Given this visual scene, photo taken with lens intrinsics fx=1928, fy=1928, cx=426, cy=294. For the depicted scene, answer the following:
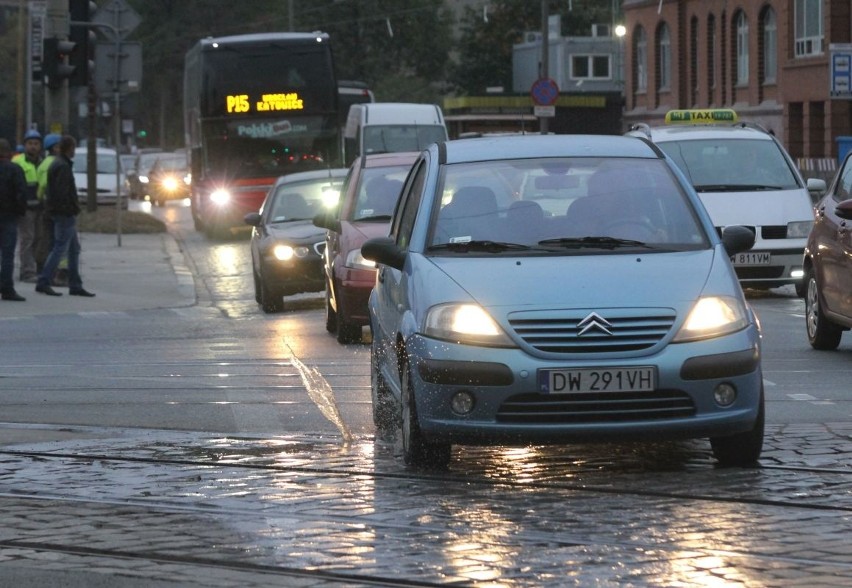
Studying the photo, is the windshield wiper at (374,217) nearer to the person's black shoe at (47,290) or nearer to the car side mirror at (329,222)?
the car side mirror at (329,222)

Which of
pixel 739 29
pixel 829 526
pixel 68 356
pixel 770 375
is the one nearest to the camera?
pixel 829 526

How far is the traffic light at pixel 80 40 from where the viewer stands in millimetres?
24719

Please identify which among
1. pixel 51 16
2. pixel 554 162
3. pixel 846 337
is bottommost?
pixel 846 337

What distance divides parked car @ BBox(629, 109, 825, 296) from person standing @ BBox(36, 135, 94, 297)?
6.41 meters

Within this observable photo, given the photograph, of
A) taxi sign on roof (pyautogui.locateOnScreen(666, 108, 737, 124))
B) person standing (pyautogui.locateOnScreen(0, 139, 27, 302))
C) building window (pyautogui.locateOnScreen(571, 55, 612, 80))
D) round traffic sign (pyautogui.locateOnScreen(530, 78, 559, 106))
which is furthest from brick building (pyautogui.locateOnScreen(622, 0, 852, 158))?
building window (pyautogui.locateOnScreen(571, 55, 612, 80))

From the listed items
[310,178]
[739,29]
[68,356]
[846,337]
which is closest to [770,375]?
[846,337]

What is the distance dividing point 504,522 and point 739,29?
2131 inches

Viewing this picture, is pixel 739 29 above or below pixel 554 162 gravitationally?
above

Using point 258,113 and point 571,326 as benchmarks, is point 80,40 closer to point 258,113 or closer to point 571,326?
point 258,113

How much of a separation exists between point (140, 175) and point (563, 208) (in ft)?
192

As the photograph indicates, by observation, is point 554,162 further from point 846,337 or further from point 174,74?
point 174,74

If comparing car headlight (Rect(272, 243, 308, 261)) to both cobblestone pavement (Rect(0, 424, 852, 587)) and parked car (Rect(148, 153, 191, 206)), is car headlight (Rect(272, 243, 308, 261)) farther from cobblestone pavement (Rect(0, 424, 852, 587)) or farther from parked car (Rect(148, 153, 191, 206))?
parked car (Rect(148, 153, 191, 206))

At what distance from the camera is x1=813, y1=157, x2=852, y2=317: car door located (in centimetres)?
1353

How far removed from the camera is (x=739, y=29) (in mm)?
59625
